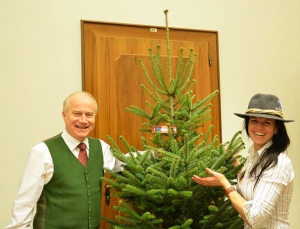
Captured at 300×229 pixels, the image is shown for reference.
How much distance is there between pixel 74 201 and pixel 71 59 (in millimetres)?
1225

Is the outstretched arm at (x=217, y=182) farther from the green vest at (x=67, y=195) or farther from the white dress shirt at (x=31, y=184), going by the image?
the white dress shirt at (x=31, y=184)

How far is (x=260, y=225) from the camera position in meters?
1.81

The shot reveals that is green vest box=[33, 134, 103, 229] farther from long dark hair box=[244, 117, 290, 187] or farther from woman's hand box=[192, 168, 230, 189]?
long dark hair box=[244, 117, 290, 187]

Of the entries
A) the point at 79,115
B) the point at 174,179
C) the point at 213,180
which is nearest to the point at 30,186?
the point at 79,115

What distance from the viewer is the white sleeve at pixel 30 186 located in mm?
1969

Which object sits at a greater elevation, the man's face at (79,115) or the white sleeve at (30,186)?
the man's face at (79,115)

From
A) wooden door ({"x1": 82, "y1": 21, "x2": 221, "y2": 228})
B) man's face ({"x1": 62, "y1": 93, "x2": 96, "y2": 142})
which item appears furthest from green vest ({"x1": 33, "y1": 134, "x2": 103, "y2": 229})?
wooden door ({"x1": 82, "y1": 21, "x2": 221, "y2": 228})

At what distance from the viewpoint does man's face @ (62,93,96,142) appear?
2.09m

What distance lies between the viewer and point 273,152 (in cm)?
188

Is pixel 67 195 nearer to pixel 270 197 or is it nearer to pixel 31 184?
pixel 31 184

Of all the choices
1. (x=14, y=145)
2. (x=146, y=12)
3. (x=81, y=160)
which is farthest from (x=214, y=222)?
(x=146, y=12)

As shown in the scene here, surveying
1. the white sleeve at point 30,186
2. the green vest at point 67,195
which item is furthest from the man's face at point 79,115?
the white sleeve at point 30,186

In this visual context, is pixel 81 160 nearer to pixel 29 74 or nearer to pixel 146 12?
pixel 29 74

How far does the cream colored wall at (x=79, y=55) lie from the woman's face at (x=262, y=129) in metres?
1.33
